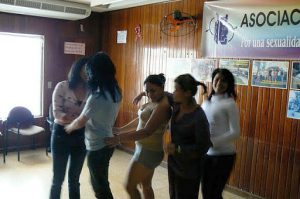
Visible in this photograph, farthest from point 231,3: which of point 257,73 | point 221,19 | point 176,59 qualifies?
point 176,59

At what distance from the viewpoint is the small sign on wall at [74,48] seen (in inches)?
208

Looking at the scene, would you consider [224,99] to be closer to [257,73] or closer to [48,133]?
[257,73]

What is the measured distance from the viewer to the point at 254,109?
337cm

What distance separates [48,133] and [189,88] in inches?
154

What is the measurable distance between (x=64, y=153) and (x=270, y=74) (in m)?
2.15

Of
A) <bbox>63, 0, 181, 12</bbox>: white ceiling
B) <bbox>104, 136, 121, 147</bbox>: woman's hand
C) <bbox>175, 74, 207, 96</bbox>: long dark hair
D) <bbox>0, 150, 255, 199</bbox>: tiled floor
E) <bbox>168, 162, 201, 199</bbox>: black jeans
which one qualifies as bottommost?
<bbox>0, 150, 255, 199</bbox>: tiled floor

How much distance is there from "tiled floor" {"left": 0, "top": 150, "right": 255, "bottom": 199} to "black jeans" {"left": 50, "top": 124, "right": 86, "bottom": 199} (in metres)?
0.91

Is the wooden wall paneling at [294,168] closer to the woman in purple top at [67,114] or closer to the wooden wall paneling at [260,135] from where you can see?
the wooden wall paneling at [260,135]

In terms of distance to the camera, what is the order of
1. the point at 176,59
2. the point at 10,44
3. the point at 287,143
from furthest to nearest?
1. the point at 10,44
2. the point at 176,59
3. the point at 287,143

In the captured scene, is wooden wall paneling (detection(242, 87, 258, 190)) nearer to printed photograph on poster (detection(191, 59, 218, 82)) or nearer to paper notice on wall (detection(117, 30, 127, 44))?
printed photograph on poster (detection(191, 59, 218, 82))

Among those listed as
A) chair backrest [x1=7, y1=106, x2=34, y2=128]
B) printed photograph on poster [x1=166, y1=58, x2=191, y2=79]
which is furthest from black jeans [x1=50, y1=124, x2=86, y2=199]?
chair backrest [x1=7, y1=106, x2=34, y2=128]

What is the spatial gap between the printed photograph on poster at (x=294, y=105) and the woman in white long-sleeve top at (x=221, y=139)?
1.07 meters

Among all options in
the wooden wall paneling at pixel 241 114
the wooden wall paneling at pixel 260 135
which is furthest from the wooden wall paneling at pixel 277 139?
the wooden wall paneling at pixel 241 114

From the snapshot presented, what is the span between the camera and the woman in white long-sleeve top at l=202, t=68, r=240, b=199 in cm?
212
